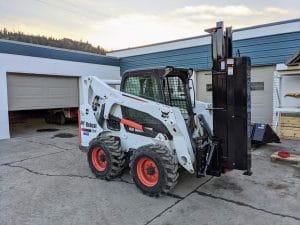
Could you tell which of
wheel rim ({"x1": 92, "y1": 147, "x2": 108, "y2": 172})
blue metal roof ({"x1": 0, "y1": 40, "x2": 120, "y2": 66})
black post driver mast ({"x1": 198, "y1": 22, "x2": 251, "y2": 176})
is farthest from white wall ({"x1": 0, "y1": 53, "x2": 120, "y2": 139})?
black post driver mast ({"x1": 198, "y1": 22, "x2": 251, "y2": 176})

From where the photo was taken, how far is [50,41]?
84.0 feet

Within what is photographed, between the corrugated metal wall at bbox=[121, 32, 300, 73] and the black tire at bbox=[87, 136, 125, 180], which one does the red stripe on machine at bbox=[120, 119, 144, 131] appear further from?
the corrugated metal wall at bbox=[121, 32, 300, 73]

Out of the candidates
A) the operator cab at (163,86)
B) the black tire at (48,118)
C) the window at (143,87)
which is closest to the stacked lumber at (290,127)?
the operator cab at (163,86)

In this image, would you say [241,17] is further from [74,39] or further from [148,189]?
[74,39]

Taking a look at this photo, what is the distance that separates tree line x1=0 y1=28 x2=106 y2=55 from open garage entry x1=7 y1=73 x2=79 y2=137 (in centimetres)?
1257

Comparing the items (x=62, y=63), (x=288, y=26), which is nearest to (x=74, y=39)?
(x=62, y=63)

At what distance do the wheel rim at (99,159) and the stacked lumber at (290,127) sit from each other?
249 inches

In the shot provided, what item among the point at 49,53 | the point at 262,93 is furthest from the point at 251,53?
the point at 49,53

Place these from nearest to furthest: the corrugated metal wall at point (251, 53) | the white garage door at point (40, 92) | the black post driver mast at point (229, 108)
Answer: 1. the black post driver mast at point (229, 108)
2. the corrugated metal wall at point (251, 53)
3. the white garage door at point (40, 92)

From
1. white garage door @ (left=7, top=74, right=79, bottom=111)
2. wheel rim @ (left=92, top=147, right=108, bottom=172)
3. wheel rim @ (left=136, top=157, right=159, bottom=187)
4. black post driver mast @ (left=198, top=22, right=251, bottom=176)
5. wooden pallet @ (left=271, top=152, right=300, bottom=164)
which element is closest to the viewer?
black post driver mast @ (left=198, top=22, right=251, bottom=176)

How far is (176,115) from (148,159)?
82 cm

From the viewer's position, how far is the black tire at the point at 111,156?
460 cm

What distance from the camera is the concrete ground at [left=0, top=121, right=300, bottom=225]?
3387 millimetres

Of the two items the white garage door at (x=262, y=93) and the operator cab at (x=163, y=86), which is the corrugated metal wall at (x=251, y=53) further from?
the operator cab at (x=163, y=86)
